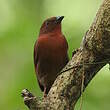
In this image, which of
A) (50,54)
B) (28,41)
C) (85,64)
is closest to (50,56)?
(50,54)

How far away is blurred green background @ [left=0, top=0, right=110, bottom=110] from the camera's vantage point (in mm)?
6125

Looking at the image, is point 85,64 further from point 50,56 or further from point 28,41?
point 28,41

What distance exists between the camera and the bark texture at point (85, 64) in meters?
4.51

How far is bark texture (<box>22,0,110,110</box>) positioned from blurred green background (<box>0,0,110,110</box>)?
131 centimetres

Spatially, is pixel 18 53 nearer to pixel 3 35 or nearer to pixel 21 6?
pixel 3 35

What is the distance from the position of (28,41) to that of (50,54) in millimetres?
1284

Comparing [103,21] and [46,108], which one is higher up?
[103,21]

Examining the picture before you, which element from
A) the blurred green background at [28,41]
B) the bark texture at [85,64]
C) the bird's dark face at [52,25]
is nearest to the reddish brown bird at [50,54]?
the bird's dark face at [52,25]

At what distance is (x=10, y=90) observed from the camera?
6324 mm

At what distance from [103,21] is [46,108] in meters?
0.86

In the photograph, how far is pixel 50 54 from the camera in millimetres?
5539

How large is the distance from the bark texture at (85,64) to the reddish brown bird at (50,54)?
817 mm

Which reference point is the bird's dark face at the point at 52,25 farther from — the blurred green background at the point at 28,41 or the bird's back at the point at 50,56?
the blurred green background at the point at 28,41

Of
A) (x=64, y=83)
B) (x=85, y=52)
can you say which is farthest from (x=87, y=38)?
(x=64, y=83)
